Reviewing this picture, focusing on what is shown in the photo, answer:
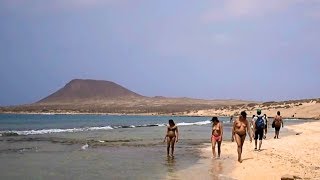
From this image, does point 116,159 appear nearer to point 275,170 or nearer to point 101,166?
point 101,166

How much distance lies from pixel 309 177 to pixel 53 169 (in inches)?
329

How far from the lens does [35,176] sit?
1359 cm

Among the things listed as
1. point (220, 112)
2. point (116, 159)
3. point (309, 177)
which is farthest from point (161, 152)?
point (220, 112)

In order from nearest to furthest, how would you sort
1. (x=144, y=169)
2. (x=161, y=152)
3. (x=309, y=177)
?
(x=309, y=177)
(x=144, y=169)
(x=161, y=152)

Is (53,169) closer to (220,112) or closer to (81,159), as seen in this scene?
(81,159)

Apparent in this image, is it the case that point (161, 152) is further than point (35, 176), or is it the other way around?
point (161, 152)

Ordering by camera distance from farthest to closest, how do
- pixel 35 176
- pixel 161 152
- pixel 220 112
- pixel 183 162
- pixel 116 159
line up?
pixel 220 112, pixel 161 152, pixel 116 159, pixel 183 162, pixel 35 176

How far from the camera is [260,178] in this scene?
12.5m

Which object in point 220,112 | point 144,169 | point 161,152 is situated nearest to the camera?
point 144,169

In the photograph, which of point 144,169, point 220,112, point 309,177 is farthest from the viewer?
point 220,112

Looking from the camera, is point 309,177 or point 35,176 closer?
point 309,177

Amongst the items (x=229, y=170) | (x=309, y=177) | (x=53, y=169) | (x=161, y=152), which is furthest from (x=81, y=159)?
(x=309, y=177)

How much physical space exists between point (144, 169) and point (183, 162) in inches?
91.3

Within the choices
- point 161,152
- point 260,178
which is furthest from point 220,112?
point 260,178
